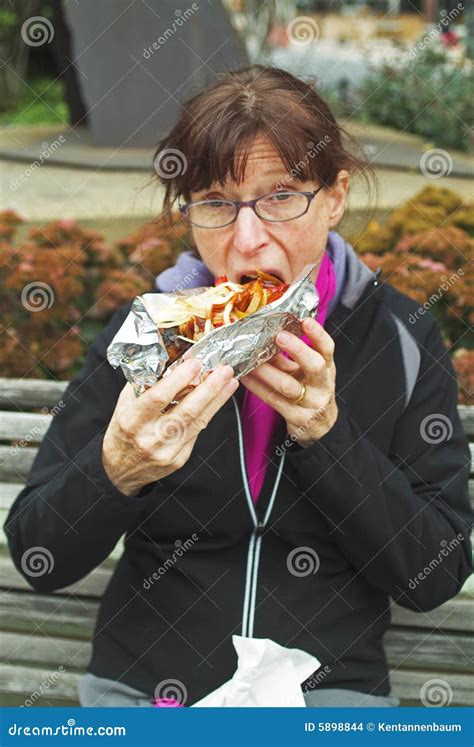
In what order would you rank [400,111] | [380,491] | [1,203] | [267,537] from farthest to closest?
1. [400,111]
2. [1,203]
3. [267,537]
4. [380,491]

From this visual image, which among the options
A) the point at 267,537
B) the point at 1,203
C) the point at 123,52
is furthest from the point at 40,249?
the point at 123,52

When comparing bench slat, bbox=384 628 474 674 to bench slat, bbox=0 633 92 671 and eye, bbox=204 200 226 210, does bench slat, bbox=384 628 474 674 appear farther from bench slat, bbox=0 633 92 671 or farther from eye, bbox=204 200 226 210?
eye, bbox=204 200 226 210

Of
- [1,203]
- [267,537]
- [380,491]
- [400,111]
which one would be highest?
[400,111]

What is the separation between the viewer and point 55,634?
2.65 meters

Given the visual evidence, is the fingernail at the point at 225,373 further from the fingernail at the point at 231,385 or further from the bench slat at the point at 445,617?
the bench slat at the point at 445,617

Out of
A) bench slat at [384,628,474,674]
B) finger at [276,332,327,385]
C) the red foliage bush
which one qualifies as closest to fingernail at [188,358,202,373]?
finger at [276,332,327,385]

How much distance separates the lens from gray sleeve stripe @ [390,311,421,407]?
84.7 inches

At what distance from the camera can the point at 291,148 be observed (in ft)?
6.73

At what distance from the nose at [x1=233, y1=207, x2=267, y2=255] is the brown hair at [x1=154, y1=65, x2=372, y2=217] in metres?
0.08

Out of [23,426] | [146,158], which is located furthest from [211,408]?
[146,158]

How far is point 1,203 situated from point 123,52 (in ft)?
8.19

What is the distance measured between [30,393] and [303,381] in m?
1.02

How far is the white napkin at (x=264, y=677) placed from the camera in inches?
79.3

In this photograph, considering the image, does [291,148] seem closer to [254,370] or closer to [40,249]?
[254,370]
